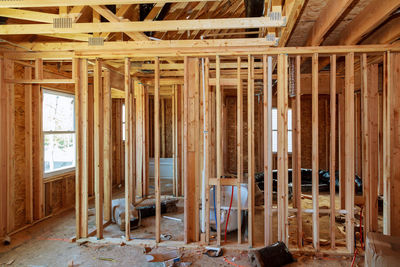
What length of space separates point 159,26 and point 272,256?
10.2 ft

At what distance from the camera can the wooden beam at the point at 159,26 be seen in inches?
113

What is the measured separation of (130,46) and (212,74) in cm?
235

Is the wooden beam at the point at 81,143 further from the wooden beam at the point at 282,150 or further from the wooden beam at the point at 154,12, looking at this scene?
the wooden beam at the point at 282,150

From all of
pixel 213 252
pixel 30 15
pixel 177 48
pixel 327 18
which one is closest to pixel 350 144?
pixel 327 18

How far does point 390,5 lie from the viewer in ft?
7.71

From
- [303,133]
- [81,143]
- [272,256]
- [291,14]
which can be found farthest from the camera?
[303,133]

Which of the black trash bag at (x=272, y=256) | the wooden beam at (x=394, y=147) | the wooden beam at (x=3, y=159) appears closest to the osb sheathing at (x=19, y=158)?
the wooden beam at (x=3, y=159)

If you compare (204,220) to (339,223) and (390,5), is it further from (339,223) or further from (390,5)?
(390,5)

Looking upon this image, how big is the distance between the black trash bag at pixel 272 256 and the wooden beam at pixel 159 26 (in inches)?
106

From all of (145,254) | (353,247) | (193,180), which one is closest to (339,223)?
(353,247)

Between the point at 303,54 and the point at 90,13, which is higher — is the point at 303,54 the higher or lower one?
the lower one

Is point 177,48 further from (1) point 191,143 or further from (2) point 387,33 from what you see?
(2) point 387,33

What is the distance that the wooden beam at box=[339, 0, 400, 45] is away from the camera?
2.40 m

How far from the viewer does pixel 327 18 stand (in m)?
2.70
